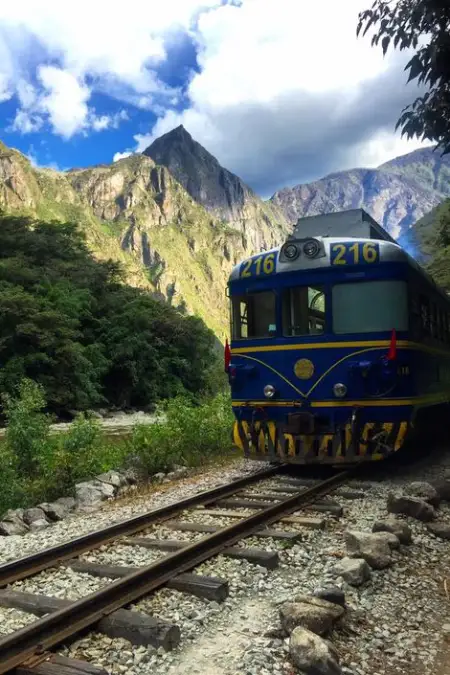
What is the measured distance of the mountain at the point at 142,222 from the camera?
Answer: 140625mm

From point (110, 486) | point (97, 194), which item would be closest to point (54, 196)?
point (97, 194)

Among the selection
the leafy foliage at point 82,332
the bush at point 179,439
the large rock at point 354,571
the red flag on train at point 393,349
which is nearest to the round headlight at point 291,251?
the red flag on train at point 393,349

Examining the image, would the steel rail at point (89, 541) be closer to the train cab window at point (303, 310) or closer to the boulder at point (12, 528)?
the boulder at point (12, 528)

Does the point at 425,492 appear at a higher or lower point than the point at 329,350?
lower

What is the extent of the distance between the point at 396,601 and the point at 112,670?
84.1 inches

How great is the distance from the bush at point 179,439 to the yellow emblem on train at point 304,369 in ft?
11.5

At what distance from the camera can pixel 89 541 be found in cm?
541

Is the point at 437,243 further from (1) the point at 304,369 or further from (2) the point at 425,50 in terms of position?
(2) the point at 425,50

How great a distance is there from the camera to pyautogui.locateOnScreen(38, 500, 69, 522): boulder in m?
7.96

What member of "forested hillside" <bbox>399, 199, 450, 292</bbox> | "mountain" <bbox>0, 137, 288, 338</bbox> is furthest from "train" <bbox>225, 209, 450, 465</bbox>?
"mountain" <bbox>0, 137, 288, 338</bbox>

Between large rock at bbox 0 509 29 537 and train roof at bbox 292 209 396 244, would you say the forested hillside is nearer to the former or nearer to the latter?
train roof at bbox 292 209 396 244

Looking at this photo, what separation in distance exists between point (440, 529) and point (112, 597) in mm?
3441

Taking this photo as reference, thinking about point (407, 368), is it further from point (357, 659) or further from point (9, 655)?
point (9, 655)

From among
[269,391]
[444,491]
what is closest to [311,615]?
[444,491]
